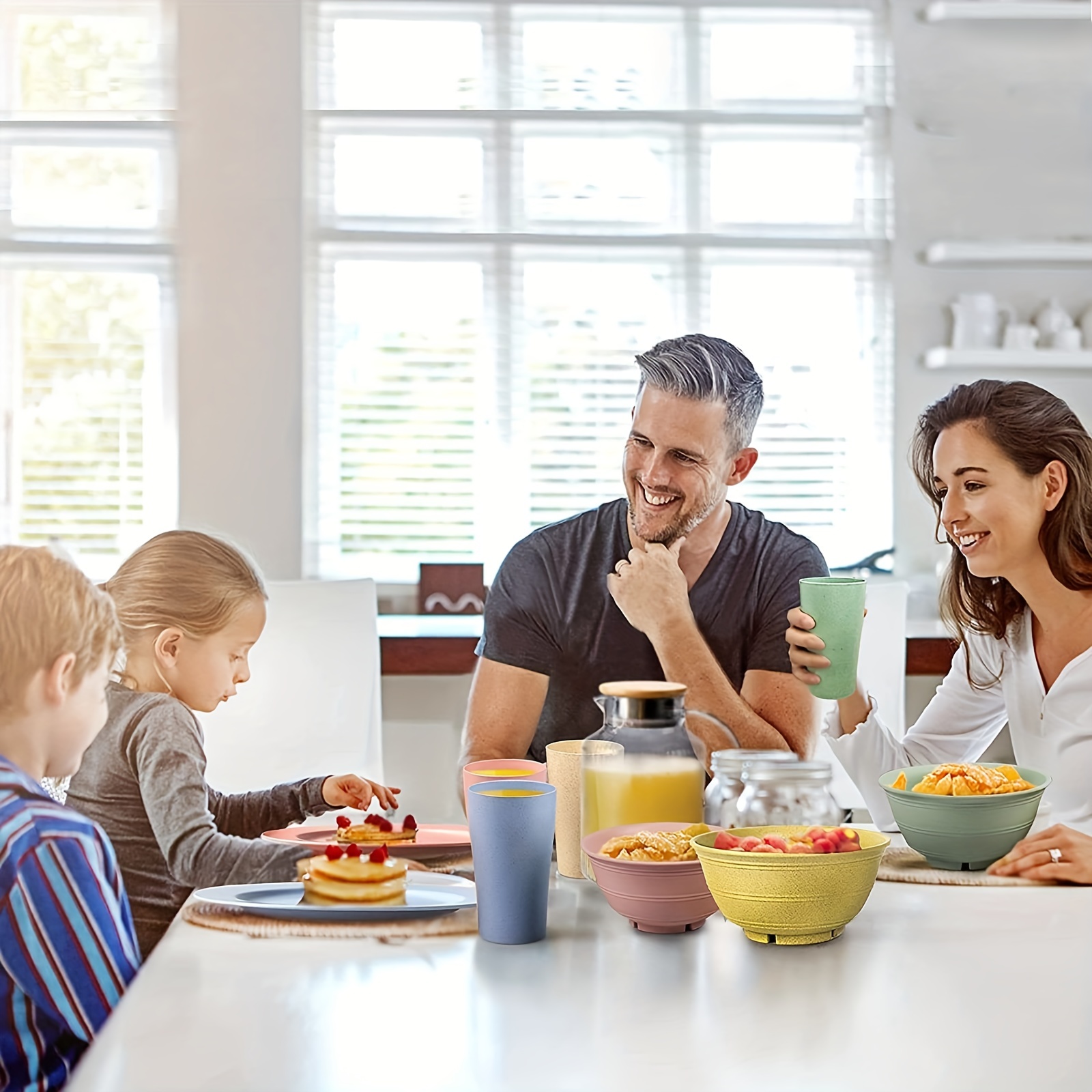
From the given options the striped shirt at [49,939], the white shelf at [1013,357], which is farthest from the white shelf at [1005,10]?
the striped shirt at [49,939]

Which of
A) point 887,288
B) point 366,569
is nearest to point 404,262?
point 366,569

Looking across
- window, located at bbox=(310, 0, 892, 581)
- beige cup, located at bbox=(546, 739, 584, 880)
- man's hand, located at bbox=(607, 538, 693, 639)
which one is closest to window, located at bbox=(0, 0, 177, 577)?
window, located at bbox=(310, 0, 892, 581)

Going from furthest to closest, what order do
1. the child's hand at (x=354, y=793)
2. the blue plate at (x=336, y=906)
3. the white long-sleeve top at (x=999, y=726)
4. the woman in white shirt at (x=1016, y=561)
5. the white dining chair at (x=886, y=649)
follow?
the white dining chair at (x=886, y=649) → the woman in white shirt at (x=1016, y=561) → the white long-sleeve top at (x=999, y=726) → the child's hand at (x=354, y=793) → the blue plate at (x=336, y=906)

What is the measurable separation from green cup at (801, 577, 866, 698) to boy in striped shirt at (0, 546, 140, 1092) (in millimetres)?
715

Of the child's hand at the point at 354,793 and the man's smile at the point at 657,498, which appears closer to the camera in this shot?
the child's hand at the point at 354,793

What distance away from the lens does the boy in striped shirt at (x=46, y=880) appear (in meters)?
0.94

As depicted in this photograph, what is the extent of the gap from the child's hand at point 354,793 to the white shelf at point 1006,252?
2.93 m

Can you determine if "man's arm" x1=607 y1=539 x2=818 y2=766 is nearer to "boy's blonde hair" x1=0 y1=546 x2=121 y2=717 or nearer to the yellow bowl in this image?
the yellow bowl

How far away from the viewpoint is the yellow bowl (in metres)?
0.97

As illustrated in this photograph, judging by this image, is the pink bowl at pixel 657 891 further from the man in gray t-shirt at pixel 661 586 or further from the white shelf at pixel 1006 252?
the white shelf at pixel 1006 252

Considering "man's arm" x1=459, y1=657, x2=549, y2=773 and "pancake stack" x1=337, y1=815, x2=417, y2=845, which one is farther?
"man's arm" x1=459, y1=657, x2=549, y2=773

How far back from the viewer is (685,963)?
959 millimetres

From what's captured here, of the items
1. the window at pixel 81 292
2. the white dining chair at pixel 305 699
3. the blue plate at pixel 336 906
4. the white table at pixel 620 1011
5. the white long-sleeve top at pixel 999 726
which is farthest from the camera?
the window at pixel 81 292

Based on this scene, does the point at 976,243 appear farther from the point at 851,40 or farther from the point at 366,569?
the point at 366,569
